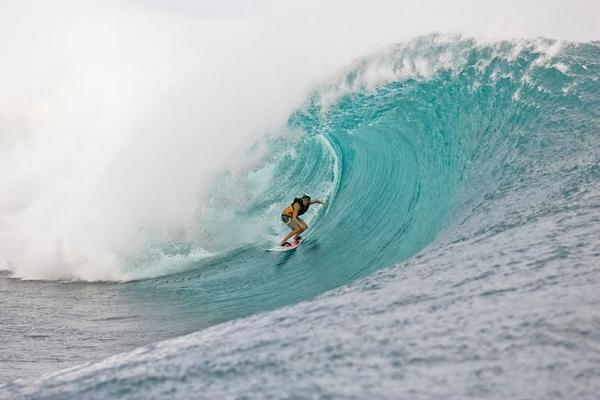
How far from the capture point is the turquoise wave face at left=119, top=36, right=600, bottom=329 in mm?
7789

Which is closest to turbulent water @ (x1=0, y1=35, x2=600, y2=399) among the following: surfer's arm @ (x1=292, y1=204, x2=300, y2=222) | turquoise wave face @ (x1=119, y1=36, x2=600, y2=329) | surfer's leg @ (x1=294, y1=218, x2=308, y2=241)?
turquoise wave face @ (x1=119, y1=36, x2=600, y2=329)

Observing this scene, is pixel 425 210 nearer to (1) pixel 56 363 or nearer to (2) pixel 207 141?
(1) pixel 56 363

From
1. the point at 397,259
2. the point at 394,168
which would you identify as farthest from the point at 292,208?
the point at 397,259

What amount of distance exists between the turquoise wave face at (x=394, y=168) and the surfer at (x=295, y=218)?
228 millimetres

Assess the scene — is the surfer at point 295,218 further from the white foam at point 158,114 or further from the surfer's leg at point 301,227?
the white foam at point 158,114

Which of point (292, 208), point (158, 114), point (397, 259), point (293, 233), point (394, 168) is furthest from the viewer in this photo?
point (158, 114)

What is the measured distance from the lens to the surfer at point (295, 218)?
10070mm

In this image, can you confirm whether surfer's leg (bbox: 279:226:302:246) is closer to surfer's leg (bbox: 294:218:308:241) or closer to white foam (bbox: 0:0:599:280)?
surfer's leg (bbox: 294:218:308:241)

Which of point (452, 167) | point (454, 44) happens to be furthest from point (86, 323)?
point (454, 44)

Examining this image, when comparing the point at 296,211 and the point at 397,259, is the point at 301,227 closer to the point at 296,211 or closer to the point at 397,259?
the point at 296,211

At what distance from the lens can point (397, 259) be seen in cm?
801

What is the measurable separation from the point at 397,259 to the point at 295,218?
2476 millimetres

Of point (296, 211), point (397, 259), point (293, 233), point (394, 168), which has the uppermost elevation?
point (394, 168)

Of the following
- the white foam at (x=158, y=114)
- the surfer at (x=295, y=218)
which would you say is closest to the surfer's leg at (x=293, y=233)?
the surfer at (x=295, y=218)
